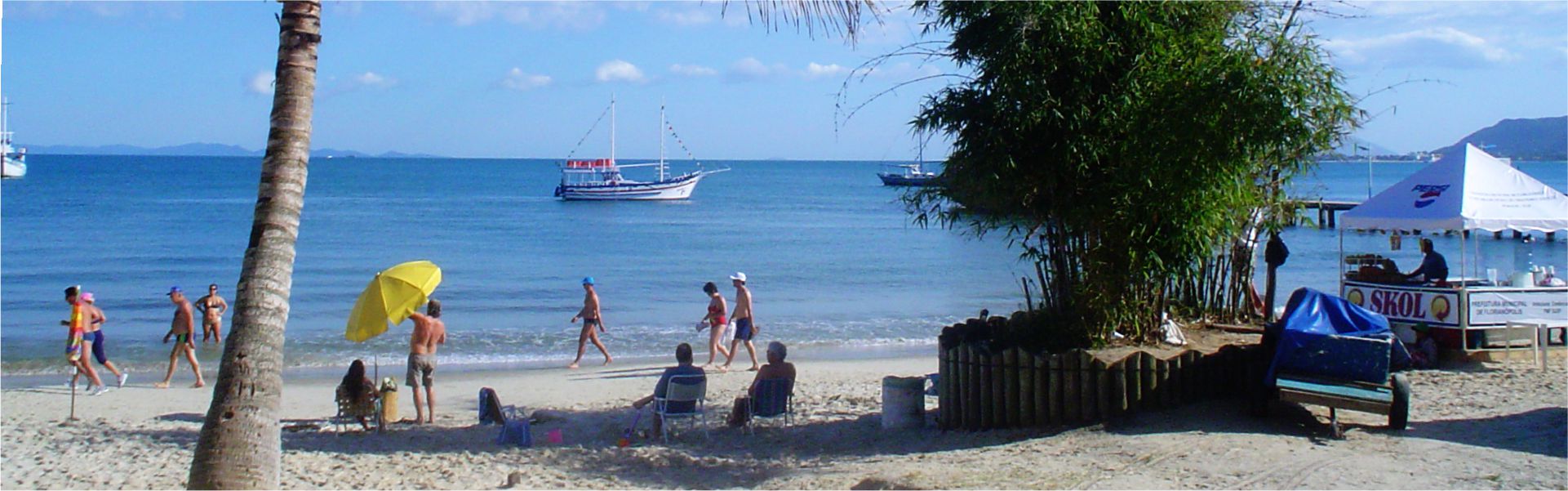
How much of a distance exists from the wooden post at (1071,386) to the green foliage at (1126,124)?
0.49 meters

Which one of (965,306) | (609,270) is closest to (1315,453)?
(965,306)

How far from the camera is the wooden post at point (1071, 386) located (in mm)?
7762

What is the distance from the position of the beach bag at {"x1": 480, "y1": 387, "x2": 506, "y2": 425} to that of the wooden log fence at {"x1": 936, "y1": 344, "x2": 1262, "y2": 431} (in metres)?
4.11

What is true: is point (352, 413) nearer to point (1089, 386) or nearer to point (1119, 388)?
point (1089, 386)

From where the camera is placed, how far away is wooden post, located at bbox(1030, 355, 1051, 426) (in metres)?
7.86

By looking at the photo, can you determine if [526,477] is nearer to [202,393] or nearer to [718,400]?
[718,400]

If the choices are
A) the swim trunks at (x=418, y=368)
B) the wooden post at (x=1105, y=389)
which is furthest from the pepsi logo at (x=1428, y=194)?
the swim trunks at (x=418, y=368)

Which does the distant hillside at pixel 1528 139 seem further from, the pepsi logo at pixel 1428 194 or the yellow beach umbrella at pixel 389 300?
the yellow beach umbrella at pixel 389 300

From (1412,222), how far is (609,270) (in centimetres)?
2215

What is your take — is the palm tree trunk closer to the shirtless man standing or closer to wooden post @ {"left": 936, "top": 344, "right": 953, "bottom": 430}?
wooden post @ {"left": 936, "top": 344, "right": 953, "bottom": 430}

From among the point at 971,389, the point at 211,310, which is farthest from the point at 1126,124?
the point at 211,310

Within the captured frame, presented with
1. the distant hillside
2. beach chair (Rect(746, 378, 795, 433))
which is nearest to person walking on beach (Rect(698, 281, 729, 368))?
beach chair (Rect(746, 378, 795, 433))

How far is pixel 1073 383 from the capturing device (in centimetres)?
776

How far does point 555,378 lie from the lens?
13664mm
